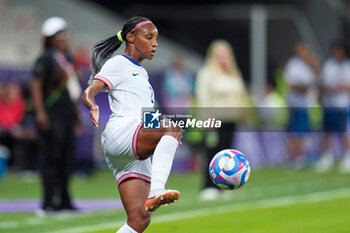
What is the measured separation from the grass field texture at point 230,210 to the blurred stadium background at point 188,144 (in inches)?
0.6

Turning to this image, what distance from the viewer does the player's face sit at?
6375 mm

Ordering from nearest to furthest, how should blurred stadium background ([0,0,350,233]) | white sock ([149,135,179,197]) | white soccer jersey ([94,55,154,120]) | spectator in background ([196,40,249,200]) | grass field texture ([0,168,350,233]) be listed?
white sock ([149,135,179,197]), white soccer jersey ([94,55,154,120]), grass field texture ([0,168,350,233]), blurred stadium background ([0,0,350,233]), spectator in background ([196,40,249,200])

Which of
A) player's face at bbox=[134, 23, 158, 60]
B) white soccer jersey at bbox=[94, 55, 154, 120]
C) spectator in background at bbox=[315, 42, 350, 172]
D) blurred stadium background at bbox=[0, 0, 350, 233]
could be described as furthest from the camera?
spectator in background at bbox=[315, 42, 350, 172]

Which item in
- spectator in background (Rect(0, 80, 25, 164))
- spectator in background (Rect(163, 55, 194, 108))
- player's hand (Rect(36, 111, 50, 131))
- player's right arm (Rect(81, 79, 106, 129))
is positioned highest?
spectator in background (Rect(163, 55, 194, 108))

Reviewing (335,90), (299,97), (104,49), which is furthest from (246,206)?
(335,90)

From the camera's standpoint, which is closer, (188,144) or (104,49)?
(104,49)

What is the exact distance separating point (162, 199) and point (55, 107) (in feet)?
20.6

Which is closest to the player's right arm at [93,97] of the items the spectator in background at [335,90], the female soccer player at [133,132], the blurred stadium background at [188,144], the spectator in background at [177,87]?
the female soccer player at [133,132]

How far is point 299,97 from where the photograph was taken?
19.8 meters

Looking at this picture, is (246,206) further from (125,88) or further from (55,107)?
(125,88)

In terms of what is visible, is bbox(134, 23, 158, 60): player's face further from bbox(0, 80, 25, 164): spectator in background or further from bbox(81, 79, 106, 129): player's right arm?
bbox(0, 80, 25, 164): spectator in background

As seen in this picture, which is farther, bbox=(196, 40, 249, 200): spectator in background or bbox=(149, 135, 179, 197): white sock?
bbox=(196, 40, 249, 200): spectator in background

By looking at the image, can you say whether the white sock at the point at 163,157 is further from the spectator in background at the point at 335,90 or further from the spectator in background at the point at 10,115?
the spectator in background at the point at 335,90

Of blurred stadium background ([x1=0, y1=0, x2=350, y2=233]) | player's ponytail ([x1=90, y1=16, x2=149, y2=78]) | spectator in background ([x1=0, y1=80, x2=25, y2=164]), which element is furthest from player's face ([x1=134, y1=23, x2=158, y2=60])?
spectator in background ([x1=0, y1=80, x2=25, y2=164])
